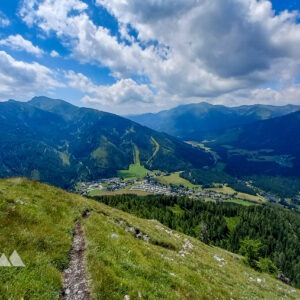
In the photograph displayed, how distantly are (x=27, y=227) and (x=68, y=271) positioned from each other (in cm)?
533

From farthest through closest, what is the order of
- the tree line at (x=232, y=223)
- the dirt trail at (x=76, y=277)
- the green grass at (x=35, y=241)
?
the tree line at (x=232, y=223), the dirt trail at (x=76, y=277), the green grass at (x=35, y=241)

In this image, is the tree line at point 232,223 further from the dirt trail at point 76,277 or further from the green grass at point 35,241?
the dirt trail at point 76,277

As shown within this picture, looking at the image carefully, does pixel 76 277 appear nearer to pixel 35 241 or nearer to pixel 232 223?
pixel 35 241

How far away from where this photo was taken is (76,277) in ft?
33.2

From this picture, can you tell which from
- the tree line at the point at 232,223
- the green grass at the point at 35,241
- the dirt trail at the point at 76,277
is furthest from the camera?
the tree line at the point at 232,223

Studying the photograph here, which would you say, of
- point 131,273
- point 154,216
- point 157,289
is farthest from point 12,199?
point 154,216

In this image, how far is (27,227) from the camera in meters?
13.2

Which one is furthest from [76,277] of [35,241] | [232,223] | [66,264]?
[232,223]

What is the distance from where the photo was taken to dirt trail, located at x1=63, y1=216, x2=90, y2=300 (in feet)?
29.0

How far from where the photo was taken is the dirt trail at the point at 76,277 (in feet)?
29.0

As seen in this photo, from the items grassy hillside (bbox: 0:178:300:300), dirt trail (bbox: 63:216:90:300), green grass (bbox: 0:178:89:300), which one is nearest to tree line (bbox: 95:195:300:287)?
green grass (bbox: 0:178:89:300)

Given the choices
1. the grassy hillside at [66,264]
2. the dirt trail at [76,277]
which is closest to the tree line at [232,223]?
the grassy hillside at [66,264]

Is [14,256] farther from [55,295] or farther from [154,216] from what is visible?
[154,216]

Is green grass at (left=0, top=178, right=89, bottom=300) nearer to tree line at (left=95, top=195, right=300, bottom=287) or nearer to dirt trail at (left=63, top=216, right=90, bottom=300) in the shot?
dirt trail at (left=63, top=216, right=90, bottom=300)
